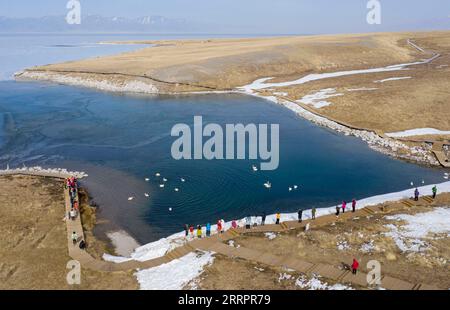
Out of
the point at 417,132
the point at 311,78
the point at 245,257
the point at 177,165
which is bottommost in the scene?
the point at 245,257

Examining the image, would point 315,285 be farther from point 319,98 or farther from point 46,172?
point 319,98

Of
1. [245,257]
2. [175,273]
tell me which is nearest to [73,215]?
[175,273]

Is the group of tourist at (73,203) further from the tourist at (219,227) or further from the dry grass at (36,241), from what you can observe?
the tourist at (219,227)

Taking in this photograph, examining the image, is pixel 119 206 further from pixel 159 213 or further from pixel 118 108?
pixel 118 108

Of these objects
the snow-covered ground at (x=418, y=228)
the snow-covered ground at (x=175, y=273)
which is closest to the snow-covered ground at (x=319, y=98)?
the snow-covered ground at (x=418, y=228)

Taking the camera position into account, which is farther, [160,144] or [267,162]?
[160,144]
